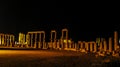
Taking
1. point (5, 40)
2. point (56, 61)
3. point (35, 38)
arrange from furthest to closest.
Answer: point (5, 40), point (35, 38), point (56, 61)

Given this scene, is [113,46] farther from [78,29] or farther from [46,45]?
[78,29]

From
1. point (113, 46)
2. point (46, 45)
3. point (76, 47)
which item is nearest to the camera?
point (113, 46)

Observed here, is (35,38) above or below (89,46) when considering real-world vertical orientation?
above

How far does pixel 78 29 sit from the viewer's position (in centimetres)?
6712

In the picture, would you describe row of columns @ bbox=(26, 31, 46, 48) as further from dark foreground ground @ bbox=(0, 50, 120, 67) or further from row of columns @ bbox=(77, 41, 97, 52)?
dark foreground ground @ bbox=(0, 50, 120, 67)

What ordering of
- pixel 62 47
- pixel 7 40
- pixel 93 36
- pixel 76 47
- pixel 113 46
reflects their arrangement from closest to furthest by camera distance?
1. pixel 113 46
2. pixel 76 47
3. pixel 62 47
4. pixel 7 40
5. pixel 93 36

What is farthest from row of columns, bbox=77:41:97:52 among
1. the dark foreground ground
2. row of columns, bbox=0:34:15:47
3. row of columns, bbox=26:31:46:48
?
row of columns, bbox=0:34:15:47

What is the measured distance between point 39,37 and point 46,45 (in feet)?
22.7

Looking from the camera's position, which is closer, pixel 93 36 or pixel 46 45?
pixel 46 45

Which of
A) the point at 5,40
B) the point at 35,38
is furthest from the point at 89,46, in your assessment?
the point at 5,40

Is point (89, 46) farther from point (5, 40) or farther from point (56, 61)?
point (5, 40)

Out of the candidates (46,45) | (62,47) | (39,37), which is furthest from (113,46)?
(39,37)

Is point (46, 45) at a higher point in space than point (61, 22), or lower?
lower

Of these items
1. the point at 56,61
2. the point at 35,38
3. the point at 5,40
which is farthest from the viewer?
the point at 5,40
